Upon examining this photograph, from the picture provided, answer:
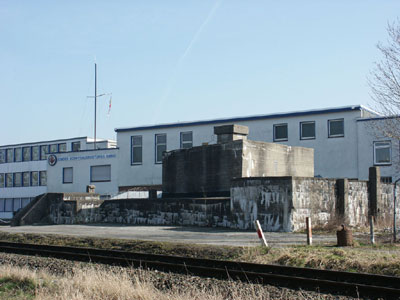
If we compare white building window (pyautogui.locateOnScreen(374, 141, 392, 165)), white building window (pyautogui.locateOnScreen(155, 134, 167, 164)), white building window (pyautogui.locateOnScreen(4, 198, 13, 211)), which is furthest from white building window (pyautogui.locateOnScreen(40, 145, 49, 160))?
white building window (pyautogui.locateOnScreen(374, 141, 392, 165))

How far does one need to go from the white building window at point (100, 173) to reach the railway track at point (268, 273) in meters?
32.9

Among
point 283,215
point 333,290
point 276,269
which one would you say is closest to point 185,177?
point 283,215

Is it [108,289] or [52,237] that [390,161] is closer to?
[52,237]

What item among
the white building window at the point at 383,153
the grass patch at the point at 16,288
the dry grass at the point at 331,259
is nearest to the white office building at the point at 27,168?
the white building window at the point at 383,153

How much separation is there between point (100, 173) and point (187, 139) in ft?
34.4

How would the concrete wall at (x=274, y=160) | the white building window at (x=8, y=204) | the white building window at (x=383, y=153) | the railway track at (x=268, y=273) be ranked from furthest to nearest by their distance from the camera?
1. the white building window at (x=8, y=204)
2. the white building window at (x=383, y=153)
3. the concrete wall at (x=274, y=160)
4. the railway track at (x=268, y=273)

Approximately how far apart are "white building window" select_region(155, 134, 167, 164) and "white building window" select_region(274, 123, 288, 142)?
9.99 m

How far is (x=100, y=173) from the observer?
49406mm

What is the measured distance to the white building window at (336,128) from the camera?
1466 inches

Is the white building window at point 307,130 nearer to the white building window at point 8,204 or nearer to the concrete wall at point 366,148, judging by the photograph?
the concrete wall at point 366,148

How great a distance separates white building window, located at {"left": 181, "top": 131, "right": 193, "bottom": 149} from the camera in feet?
143

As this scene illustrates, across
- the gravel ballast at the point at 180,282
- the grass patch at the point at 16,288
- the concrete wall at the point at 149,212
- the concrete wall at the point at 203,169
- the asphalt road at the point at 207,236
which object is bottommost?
the grass patch at the point at 16,288

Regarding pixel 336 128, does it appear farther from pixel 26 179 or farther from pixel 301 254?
pixel 26 179

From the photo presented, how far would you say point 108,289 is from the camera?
935cm
